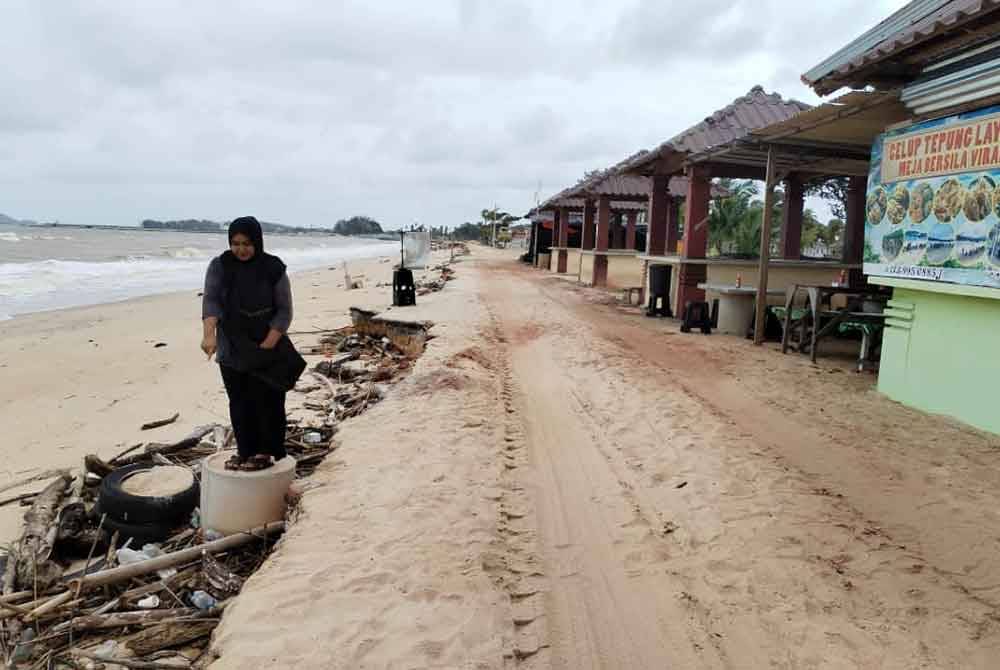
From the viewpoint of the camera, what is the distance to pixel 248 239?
400cm

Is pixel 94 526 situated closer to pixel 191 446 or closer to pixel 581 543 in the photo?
pixel 191 446

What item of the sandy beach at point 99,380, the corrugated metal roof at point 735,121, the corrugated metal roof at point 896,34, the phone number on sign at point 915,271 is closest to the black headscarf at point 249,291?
the sandy beach at point 99,380

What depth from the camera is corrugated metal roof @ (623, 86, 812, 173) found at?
12766mm

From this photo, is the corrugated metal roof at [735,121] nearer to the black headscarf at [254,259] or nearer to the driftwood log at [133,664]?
the black headscarf at [254,259]

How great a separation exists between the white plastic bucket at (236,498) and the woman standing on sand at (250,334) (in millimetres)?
113

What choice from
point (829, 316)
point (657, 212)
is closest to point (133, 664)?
point (829, 316)

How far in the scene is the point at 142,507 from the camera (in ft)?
13.8

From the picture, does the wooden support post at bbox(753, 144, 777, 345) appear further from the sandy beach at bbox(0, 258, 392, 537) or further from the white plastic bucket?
the white plastic bucket

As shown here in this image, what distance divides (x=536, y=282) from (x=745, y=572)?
20.3 m

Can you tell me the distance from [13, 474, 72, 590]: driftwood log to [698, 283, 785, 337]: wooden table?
9.68m

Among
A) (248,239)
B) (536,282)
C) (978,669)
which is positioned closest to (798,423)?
(978,669)

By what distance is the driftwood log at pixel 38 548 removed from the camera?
370 centimetres

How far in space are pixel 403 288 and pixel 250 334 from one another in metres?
10.1

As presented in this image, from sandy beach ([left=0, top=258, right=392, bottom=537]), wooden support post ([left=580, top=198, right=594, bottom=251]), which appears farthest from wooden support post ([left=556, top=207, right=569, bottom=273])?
sandy beach ([left=0, top=258, right=392, bottom=537])
